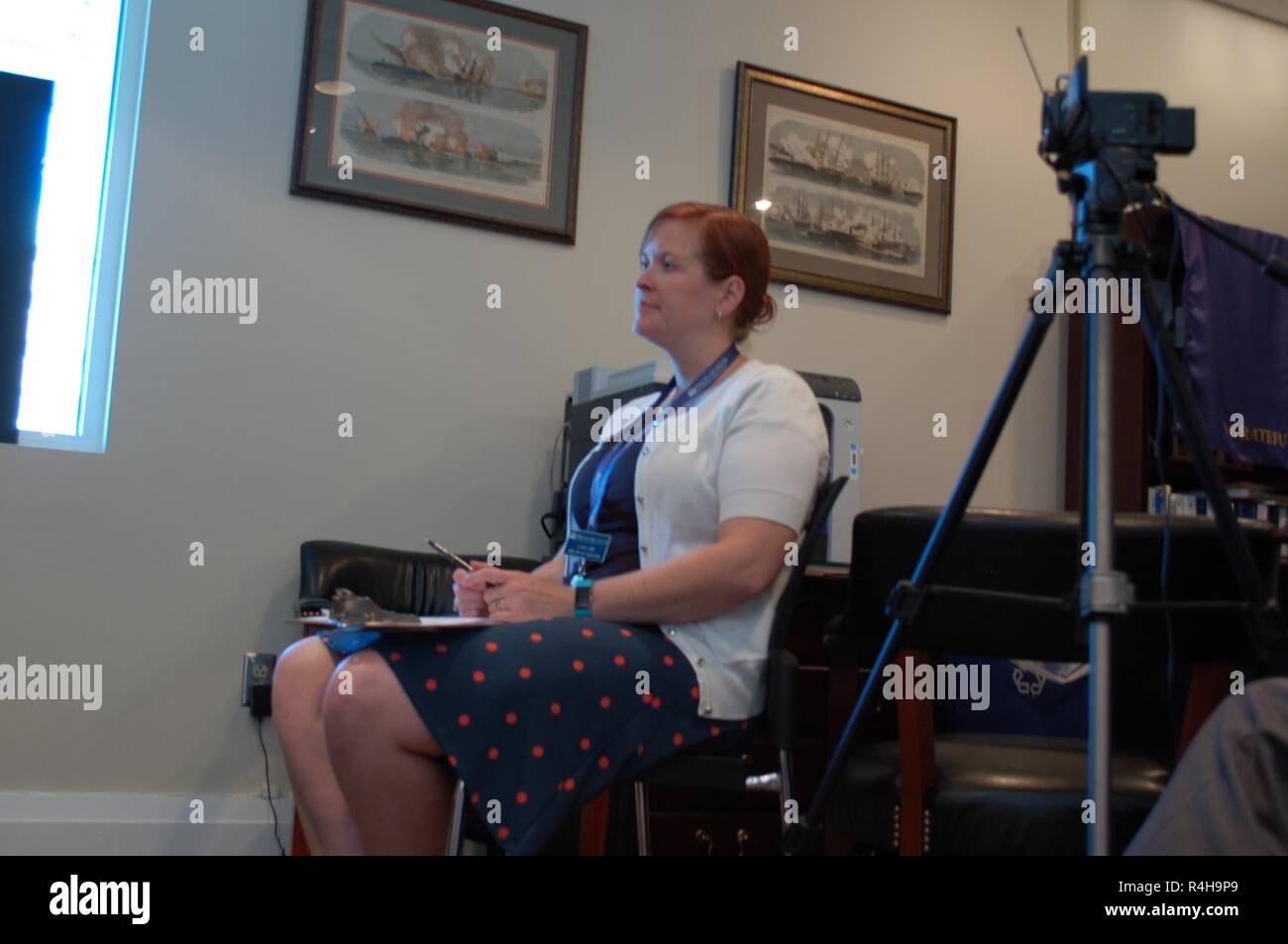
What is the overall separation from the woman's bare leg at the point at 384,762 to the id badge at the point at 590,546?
40 cm

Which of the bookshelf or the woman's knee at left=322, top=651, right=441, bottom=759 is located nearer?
the woman's knee at left=322, top=651, right=441, bottom=759

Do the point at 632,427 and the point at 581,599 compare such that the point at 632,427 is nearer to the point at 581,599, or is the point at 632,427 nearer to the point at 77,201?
the point at 581,599

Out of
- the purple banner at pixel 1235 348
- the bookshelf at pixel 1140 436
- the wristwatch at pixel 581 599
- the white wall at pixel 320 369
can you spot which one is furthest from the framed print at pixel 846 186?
the wristwatch at pixel 581 599

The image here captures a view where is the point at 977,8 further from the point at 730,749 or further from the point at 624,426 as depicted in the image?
the point at 730,749

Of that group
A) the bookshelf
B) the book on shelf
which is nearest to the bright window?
the bookshelf

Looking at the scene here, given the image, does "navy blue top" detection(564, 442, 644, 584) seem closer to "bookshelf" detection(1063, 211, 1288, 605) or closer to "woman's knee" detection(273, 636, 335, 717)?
"woman's knee" detection(273, 636, 335, 717)

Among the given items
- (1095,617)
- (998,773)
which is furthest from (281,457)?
(1095,617)

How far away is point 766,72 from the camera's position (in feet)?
12.0

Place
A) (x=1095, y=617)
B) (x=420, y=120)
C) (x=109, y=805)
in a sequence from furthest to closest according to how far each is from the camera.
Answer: (x=420, y=120) → (x=109, y=805) → (x=1095, y=617)

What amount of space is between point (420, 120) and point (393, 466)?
93 cm

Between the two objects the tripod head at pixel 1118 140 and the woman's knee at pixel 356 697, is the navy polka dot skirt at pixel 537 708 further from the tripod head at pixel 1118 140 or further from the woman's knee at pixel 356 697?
the tripod head at pixel 1118 140

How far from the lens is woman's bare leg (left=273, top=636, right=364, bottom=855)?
4.88 ft

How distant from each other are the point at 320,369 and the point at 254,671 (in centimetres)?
77

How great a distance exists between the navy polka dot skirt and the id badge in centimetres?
22
